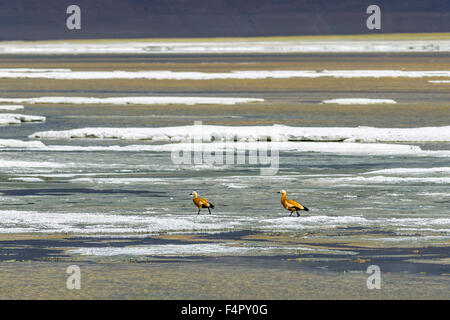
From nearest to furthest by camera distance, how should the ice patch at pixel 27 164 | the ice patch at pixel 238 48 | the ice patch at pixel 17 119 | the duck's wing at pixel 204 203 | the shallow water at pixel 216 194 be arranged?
the shallow water at pixel 216 194 → the duck's wing at pixel 204 203 → the ice patch at pixel 27 164 → the ice patch at pixel 17 119 → the ice patch at pixel 238 48

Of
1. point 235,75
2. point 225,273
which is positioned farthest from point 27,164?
point 235,75

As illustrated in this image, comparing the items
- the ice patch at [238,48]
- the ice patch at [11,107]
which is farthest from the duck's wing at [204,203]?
the ice patch at [238,48]

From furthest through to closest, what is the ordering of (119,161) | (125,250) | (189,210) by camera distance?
(119,161), (189,210), (125,250)

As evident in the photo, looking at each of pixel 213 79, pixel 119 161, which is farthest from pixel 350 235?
pixel 213 79

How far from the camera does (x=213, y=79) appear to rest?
2327 inches

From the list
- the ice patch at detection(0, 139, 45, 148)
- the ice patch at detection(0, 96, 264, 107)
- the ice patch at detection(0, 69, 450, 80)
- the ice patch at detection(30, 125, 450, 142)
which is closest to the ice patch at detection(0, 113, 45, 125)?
the ice patch at detection(30, 125, 450, 142)

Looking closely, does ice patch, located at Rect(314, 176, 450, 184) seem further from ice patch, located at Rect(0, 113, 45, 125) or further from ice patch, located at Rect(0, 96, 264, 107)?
ice patch, located at Rect(0, 96, 264, 107)

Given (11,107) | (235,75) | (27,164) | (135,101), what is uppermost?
(235,75)

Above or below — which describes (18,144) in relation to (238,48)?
below

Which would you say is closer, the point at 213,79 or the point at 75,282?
the point at 75,282

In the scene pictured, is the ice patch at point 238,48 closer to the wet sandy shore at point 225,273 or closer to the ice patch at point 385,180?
the ice patch at point 385,180

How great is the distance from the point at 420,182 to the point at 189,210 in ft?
14.2

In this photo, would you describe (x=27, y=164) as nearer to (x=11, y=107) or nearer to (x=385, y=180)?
(x=385, y=180)
